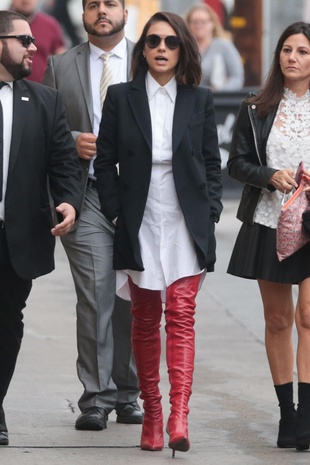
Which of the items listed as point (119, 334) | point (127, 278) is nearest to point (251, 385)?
point (119, 334)

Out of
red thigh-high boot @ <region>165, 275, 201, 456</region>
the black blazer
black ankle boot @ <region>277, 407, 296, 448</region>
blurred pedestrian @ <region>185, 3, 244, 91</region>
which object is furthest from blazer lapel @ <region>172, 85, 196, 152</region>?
blurred pedestrian @ <region>185, 3, 244, 91</region>

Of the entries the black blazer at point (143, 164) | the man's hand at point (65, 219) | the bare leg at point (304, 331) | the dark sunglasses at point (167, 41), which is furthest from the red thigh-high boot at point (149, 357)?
the dark sunglasses at point (167, 41)

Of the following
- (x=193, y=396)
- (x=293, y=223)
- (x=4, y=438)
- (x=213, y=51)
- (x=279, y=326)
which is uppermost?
(x=293, y=223)

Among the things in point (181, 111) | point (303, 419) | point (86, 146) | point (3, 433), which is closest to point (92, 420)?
point (3, 433)

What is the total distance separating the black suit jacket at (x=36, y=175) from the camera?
6547mm

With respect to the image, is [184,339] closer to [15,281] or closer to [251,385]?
[15,281]

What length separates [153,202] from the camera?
6598mm

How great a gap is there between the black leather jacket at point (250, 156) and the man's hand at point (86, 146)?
0.68m

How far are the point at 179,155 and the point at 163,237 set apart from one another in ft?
1.25

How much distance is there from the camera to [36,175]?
662cm

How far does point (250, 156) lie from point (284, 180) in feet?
1.26

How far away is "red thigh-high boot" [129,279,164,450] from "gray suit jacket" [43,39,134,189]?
91 centimetres

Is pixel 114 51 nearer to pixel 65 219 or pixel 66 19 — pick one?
pixel 65 219

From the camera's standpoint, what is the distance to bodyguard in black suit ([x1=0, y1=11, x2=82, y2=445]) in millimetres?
6554
